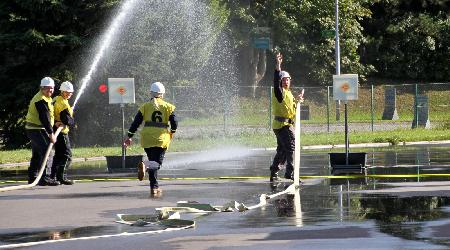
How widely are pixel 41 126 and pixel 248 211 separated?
6.60 m

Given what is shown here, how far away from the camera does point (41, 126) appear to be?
68.8 ft

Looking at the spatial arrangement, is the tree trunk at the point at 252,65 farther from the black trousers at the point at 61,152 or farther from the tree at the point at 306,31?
the black trousers at the point at 61,152

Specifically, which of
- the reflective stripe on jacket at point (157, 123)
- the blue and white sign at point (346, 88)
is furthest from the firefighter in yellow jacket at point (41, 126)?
the blue and white sign at point (346, 88)

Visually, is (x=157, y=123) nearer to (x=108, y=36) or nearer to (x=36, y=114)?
(x=36, y=114)

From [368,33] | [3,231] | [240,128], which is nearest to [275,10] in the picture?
[368,33]

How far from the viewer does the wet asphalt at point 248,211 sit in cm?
1241

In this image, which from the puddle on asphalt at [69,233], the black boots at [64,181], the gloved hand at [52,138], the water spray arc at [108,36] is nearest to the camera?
the puddle on asphalt at [69,233]

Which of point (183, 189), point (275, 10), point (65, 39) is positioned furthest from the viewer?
point (275, 10)

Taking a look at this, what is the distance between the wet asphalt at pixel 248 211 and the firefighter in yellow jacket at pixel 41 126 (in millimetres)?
664

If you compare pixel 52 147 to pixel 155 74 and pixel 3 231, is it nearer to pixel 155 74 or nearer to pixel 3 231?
pixel 3 231

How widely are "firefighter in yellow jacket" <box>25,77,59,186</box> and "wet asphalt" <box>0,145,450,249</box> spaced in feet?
2.18

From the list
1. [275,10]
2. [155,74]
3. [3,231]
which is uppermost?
[275,10]

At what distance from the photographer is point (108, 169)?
25.0m

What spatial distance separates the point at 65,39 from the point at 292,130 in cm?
1908
